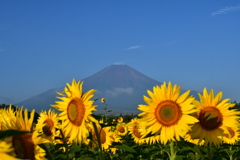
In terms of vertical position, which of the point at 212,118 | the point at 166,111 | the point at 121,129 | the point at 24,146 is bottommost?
the point at 24,146

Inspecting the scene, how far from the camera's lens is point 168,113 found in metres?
5.21

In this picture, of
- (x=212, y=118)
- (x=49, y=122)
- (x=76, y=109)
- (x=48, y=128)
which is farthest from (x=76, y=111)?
(x=49, y=122)

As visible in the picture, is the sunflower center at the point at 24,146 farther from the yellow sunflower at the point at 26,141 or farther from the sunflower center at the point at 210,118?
the sunflower center at the point at 210,118

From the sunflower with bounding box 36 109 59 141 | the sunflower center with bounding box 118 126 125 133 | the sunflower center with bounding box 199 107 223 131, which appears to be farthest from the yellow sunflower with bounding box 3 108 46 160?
the sunflower center with bounding box 118 126 125 133

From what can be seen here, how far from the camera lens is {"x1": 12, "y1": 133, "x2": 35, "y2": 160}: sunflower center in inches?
85.3

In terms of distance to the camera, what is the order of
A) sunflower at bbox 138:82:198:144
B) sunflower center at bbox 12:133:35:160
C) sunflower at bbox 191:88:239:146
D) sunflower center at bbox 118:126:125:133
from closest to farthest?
sunflower center at bbox 12:133:35:160 < sunflower at bbox 138:82:198:144 < sunflower at bbox 191:88:239:146 < sunflower center at bbox 118:126:125:133

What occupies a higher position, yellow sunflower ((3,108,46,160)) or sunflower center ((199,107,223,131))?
sunflower center ((199,107,223,131))

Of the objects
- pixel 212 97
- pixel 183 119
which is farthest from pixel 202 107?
pixel 183 119

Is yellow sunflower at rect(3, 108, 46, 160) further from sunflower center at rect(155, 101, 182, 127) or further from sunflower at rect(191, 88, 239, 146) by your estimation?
sunflower at rect(191, 88, 239, 146)

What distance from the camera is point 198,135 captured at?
5383mm

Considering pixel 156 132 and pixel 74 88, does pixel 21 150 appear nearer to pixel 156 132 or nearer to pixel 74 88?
pixel 74 88

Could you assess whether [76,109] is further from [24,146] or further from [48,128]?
[24,146]

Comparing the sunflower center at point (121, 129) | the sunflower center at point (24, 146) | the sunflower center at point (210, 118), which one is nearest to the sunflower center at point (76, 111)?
the sunflower center at point (210, 118)

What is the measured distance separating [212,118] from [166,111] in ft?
3.07
